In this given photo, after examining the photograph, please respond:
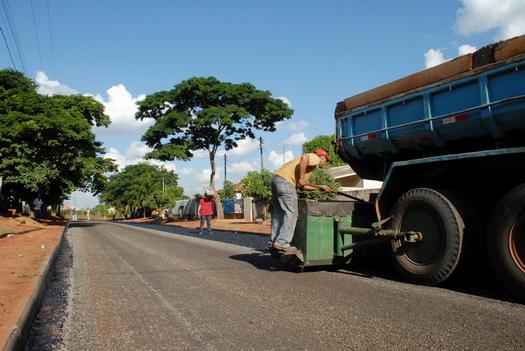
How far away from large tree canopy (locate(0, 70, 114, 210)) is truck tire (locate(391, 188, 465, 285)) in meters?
21.4

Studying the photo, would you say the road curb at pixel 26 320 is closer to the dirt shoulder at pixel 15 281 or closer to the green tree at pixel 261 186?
the dirt shoulder at pixel 15 281

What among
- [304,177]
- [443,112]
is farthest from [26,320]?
[443,112]

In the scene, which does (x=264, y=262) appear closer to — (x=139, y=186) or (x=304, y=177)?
(x=304, y=177)

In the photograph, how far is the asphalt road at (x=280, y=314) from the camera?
3.58 meters

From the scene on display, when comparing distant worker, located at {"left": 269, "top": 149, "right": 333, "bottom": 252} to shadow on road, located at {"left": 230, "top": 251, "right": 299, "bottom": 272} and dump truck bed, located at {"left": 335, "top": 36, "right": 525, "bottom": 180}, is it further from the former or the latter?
dump truck bed, located at {"left": 335, "top": 36, "right": 525, "bottom": 180}

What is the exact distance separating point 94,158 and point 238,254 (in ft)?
72.8

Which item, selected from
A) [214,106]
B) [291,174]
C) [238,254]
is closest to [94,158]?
[214,106]

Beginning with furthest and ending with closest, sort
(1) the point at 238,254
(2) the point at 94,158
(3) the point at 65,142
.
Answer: (2) the point at 94,158
(3) the point at 65,142
(1) the point at 238,254

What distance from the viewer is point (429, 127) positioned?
584cm

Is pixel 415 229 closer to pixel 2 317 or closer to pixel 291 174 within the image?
pixel 291 174

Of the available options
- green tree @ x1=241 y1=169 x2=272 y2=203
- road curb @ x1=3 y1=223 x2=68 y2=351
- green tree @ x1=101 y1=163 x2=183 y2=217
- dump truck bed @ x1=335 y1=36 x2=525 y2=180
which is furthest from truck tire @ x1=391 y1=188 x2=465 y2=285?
green tree @ x1=101 y1=163 x2=183 y2=217

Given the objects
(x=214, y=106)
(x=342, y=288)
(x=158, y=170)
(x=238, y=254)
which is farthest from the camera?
(x=158, y=170)

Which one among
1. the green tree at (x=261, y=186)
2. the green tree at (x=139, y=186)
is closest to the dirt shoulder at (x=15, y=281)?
the green tree at (x=261, y=186)

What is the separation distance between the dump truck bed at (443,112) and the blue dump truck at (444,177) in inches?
0.5
